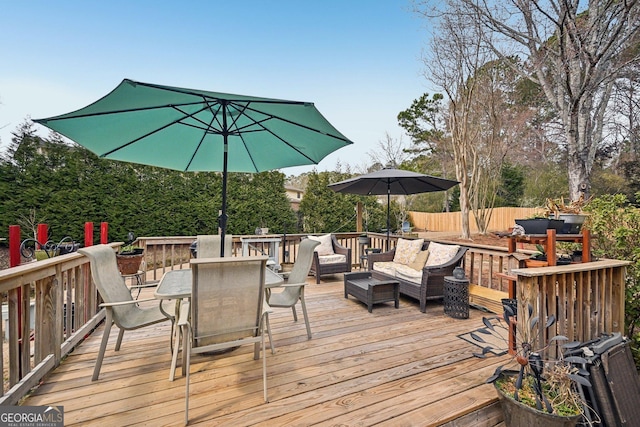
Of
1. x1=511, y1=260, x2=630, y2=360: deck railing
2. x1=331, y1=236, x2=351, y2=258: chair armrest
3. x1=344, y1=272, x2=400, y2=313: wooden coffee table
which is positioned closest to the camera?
x1=511, y1=260, x2=630, y2=360: deck railing

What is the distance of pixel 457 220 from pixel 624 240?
602 inches

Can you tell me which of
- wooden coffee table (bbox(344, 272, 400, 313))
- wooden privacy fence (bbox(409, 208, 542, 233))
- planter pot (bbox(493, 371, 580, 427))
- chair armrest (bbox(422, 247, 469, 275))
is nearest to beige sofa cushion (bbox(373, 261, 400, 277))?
wooden coffee table (bbox(344, 272, 400, 313))

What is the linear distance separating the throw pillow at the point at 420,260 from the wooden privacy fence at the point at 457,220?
39.1 feet

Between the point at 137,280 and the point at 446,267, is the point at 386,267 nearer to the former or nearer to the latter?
the point at 446,267

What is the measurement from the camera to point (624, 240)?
2938mm

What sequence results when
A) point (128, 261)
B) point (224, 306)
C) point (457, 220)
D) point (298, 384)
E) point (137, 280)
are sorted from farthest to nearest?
point (457, 220) < point (137, 280) < point (128, 261) < point (298, 384) < point (224, 306)

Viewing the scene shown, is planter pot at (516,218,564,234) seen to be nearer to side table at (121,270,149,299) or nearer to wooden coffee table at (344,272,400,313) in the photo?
wooden coffee table at (344,272,400,313)

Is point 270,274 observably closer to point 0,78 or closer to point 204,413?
point 204,413

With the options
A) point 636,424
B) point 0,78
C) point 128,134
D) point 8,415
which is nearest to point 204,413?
point 8,415

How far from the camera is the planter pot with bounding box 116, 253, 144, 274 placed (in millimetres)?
3947

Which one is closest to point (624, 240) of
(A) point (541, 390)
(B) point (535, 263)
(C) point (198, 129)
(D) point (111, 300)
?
(B) point (535, 263)

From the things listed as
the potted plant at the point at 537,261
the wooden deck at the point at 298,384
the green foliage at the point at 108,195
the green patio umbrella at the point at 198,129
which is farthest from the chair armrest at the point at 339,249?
the potted plant at the point at 537,261

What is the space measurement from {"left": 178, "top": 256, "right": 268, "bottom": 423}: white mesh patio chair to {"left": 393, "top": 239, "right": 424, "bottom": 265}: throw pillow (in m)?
3.22

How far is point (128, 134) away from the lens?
276 cm
